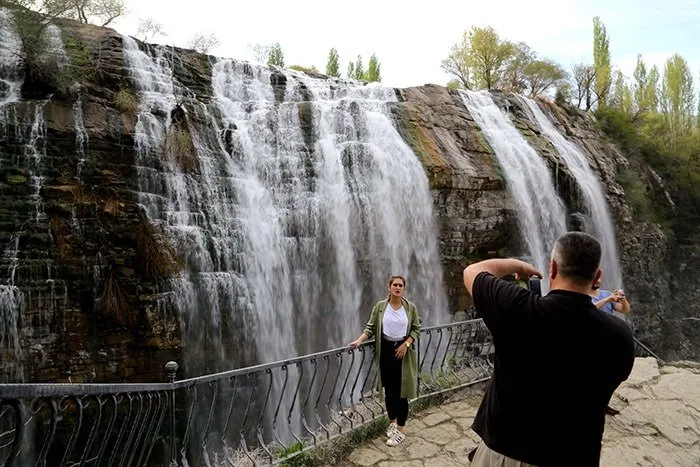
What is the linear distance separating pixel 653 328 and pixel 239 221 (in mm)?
17905

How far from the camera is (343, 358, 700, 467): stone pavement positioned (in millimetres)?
4605

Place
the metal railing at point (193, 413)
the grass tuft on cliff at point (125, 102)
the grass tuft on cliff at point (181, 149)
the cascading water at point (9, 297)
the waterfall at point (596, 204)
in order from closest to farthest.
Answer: the metal railing at point (193, 413)
the cascading water at point (9, 297)
the grass tuft on cliff at point (181, 149)
the grass tuft on cliff at point (125, 102)
the waterfall at point (596, 204)

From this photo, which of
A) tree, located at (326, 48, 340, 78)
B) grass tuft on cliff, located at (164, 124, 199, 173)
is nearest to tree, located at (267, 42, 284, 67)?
tree, located at (326, 48, 340, 78)

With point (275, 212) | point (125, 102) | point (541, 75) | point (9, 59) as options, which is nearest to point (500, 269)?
point (275, 212)

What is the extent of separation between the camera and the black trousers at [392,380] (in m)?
4.82

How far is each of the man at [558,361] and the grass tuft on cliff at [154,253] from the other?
7.42 m

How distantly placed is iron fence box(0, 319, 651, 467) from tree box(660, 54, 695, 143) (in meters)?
27.8

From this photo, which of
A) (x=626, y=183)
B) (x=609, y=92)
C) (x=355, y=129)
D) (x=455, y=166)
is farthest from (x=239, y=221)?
(x=609, y=92)

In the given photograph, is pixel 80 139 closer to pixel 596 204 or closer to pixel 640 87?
pixel 596 204

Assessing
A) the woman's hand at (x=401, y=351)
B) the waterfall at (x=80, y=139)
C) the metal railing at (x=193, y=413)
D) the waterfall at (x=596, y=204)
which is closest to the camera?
the metal railing at (x=193, y=413)

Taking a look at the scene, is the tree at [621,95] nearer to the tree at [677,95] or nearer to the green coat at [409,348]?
the tree at [677,95]

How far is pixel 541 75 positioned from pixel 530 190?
17.4 metres

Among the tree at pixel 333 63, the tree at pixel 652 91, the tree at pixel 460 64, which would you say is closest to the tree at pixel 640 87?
the tree at pixel 652 91

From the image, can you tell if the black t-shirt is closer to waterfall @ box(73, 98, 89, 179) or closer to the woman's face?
the woman's face
